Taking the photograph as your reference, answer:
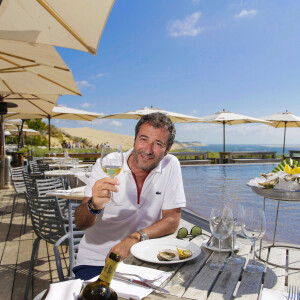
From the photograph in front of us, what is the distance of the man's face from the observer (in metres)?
1.97

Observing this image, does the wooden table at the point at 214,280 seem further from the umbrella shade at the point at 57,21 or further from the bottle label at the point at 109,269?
the umbrella shade at the point at 57,21

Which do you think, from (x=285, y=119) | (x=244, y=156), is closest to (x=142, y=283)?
(x=244, y=156)

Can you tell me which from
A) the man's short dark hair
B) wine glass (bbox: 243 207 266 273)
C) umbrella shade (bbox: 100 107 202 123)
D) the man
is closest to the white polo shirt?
the man

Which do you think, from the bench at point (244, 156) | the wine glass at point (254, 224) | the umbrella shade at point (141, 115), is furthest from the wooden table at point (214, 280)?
the bench at point (244, 156)

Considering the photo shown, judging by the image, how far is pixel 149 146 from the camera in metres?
1.97

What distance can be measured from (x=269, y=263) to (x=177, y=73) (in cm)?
6898

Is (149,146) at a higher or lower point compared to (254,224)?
higher

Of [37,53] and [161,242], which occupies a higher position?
[37,53]

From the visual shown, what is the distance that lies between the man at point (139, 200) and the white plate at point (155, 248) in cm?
30

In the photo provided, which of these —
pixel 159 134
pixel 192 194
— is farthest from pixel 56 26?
pixel 192 194

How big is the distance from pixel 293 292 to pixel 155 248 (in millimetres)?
632

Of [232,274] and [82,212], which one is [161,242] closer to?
[232,274]

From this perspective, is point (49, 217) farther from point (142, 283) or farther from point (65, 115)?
point (65, 115)

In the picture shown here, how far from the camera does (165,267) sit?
4.04 ft
